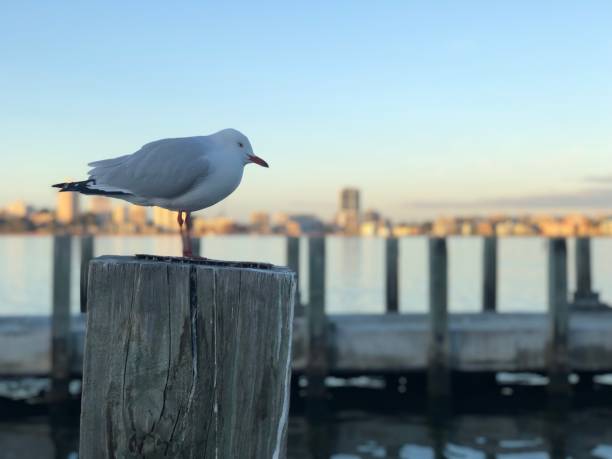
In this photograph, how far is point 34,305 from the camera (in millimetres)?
41969

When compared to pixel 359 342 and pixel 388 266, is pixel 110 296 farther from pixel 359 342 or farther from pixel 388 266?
pixel 388 266

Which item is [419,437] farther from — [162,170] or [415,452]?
[162,170]

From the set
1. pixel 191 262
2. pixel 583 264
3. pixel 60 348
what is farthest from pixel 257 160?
pixel 583 264

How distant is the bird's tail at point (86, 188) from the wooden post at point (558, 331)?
10.5 meters

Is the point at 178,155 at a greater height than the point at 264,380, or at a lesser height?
greater

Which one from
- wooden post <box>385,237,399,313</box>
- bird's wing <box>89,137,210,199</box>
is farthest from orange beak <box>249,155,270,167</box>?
wooden post <box>385,237,399,313</box>

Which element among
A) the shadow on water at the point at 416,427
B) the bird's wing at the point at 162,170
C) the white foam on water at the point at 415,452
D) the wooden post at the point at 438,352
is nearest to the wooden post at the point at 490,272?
the shadow on water at the point at 416,427

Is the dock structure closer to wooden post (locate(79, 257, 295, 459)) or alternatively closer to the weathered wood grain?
the weathered wood grain

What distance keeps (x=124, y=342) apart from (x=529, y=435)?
10.3 metres

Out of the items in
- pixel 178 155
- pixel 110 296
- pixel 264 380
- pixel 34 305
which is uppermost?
pixel 178 155

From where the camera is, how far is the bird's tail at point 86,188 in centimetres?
374

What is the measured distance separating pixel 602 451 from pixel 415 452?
2729 millimetres

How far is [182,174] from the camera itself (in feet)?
11.8

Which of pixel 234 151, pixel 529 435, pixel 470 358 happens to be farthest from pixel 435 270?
pixel 234 151
